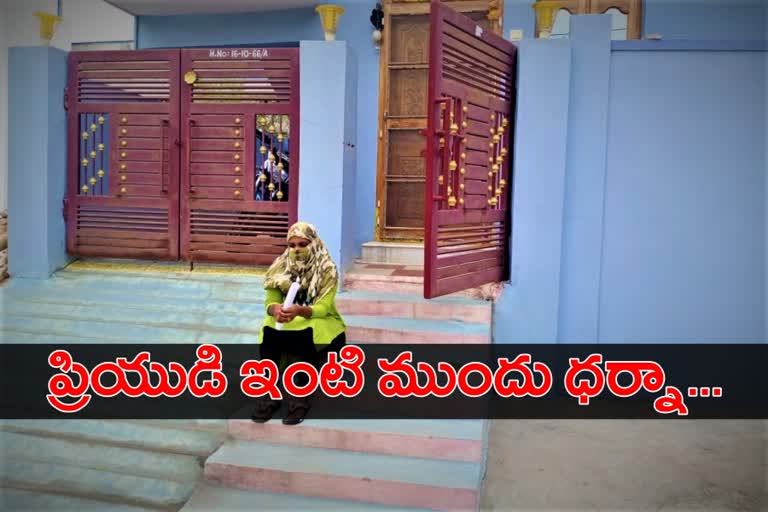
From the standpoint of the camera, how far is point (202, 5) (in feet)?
19.7

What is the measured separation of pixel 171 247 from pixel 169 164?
67cm

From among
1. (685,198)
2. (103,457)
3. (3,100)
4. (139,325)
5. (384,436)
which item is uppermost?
(3,100)

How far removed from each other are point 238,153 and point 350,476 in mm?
2850

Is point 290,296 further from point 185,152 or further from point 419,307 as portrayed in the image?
point 185,152

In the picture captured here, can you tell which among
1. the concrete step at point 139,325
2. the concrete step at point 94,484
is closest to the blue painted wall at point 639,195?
the concrete step at point 139,325

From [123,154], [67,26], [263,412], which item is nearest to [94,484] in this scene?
→ [263,412]

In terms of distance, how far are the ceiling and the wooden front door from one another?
858mm

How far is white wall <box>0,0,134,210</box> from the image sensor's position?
19.9 feet

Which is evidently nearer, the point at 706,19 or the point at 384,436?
the point at 384,436

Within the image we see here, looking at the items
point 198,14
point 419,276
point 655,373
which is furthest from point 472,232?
point 198,14

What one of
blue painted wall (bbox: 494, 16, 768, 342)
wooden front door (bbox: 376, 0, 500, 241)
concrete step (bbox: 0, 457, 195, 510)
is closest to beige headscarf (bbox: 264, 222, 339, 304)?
concrete step (bbox: 0, 457, 195, 510)

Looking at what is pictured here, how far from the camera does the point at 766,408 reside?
4543 mm

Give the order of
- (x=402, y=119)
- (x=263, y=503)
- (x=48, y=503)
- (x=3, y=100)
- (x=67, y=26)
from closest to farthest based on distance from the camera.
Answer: (x=263, y=503)
(x=48, y=503)
(x=3, y=100)
(x=402, y=119)
(x=67, y=26)

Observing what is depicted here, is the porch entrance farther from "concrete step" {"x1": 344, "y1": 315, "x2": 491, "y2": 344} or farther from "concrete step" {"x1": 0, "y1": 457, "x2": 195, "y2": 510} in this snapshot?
"concrete step" {"x1": 0, "y1": 457, "x2": 195, "y2": 510}
